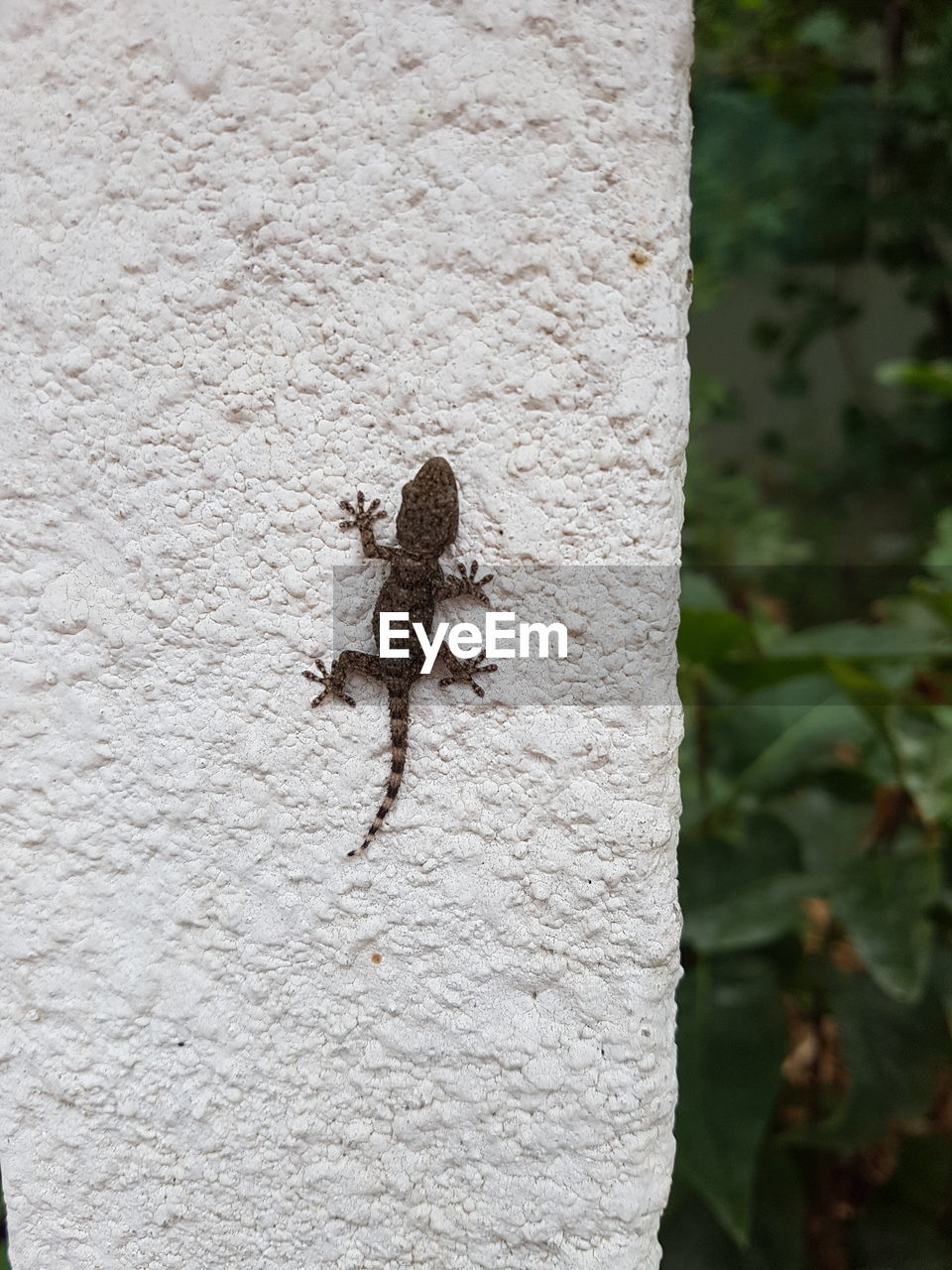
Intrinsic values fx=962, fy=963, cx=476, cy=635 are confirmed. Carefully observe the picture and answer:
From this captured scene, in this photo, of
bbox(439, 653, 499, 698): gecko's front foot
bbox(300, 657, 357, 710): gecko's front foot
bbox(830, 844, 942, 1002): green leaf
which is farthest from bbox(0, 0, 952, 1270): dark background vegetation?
bbox(300, 657, 357, 710): gecko's front foot

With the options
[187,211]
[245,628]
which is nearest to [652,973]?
[245,628]

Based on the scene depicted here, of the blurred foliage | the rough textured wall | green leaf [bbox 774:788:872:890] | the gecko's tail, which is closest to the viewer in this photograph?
the rough textured wall

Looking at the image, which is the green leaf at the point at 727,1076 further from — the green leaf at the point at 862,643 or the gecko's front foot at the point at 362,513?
the gecko's front foot at the point at 362,513

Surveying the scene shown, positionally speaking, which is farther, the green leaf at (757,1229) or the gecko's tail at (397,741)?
the green leaf at (757,1229)

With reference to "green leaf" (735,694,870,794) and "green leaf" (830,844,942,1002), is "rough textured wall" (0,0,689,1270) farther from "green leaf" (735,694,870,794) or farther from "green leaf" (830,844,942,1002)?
"green leaf" (735,694,870,794)

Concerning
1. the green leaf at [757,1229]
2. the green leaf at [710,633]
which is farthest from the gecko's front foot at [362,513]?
the green leaf at [757,1229]

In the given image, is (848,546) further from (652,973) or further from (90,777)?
(90,777)

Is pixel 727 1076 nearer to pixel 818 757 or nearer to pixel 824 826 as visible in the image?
pixel 824 826
